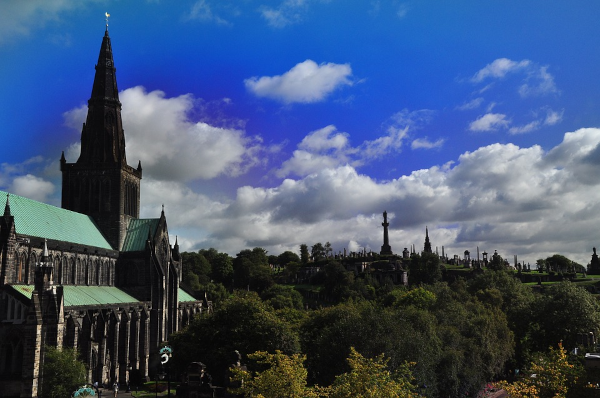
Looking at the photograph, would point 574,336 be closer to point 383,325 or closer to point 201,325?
point 383,325

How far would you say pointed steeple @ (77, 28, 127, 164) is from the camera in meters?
68.8

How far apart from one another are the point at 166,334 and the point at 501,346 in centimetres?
4055

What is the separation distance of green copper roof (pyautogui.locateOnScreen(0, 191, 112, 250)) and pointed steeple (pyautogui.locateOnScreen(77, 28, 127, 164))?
8633mm

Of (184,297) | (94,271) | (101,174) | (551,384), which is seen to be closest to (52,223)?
(94,271)

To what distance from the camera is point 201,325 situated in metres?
42.7

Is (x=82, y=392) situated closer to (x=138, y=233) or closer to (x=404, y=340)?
(x=404, y=340)

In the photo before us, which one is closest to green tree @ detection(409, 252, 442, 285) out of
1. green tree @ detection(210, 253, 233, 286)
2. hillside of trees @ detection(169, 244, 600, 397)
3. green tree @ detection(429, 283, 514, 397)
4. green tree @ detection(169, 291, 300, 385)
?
green tree @ detection(210, 253, 233, 286)

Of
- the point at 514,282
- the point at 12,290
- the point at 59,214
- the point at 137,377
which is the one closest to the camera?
the point at 12,290

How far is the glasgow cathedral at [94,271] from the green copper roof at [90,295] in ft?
0.63

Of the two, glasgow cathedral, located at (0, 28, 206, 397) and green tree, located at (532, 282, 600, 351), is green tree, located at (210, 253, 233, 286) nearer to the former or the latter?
glasgow cathedral, located at (0, 28, 206, 397)

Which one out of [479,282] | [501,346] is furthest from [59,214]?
[479,282]

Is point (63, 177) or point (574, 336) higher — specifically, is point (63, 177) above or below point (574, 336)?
above

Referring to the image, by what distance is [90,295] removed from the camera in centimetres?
5416

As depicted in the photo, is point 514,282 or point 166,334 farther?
point 514,282
